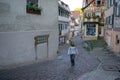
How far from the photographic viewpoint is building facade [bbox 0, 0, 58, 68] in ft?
40.3

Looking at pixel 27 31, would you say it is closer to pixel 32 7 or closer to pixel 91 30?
pixel 32 7

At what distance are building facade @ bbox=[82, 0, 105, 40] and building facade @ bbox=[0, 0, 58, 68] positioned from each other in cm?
2536

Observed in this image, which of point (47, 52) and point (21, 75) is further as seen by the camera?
point (47, 52)

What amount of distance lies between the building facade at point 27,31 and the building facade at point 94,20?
25361 millimetres

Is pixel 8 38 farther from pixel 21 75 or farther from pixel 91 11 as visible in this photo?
pixel 91 11

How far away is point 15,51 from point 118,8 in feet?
39.8

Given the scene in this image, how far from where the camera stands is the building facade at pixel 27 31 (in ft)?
40.3

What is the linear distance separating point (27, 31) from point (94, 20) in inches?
1194

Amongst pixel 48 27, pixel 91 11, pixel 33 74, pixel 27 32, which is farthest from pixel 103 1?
pixel 33 74

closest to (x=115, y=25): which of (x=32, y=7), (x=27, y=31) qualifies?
(x=32, y=7)

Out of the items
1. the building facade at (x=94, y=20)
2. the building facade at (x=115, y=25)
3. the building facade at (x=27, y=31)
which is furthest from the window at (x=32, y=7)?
the building facade at (x=94, y=20)

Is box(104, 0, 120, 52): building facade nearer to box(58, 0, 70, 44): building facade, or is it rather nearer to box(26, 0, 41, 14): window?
box(26, 0, 41, 14): window

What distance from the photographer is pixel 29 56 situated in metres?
14.3

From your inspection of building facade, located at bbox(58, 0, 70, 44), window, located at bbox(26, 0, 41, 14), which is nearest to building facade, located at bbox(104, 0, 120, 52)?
window, located at bbox(26, 0, 41, 14)
